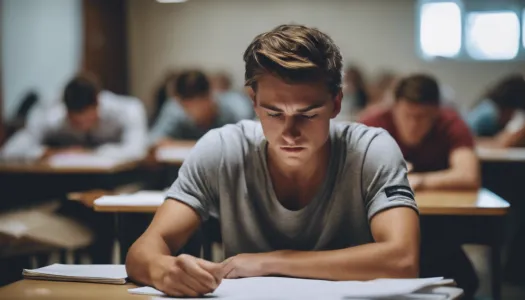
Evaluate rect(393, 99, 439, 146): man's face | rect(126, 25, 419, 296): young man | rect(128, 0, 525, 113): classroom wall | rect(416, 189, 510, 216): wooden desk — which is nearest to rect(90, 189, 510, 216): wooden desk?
rect(416, 189, 510, 216): wooden desk

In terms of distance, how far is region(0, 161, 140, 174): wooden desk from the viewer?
3.68 meters

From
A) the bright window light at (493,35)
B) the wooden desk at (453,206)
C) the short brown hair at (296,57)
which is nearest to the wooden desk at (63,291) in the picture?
the short brown hair at (296,57)

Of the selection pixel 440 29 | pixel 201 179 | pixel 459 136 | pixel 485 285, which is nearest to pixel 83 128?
pixel 459 136

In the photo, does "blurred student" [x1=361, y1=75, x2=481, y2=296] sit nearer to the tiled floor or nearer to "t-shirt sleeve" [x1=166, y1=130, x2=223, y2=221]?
the tiled floor

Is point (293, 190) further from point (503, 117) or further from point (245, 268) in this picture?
point (503, 117)

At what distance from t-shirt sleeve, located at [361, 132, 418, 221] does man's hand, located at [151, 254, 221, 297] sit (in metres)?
0.45

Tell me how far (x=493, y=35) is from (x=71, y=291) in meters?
9.21

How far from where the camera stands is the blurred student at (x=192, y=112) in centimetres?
462

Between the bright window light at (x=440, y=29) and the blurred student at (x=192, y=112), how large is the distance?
5.55 m

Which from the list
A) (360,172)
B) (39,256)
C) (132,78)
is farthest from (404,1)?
(360,172)

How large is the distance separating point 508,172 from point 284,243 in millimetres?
2925

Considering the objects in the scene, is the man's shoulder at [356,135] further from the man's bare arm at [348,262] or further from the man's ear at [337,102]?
the man's bare arm at [348,262]

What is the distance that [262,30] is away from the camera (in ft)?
33.8

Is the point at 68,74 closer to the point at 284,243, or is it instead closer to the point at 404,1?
the point at 404,1
